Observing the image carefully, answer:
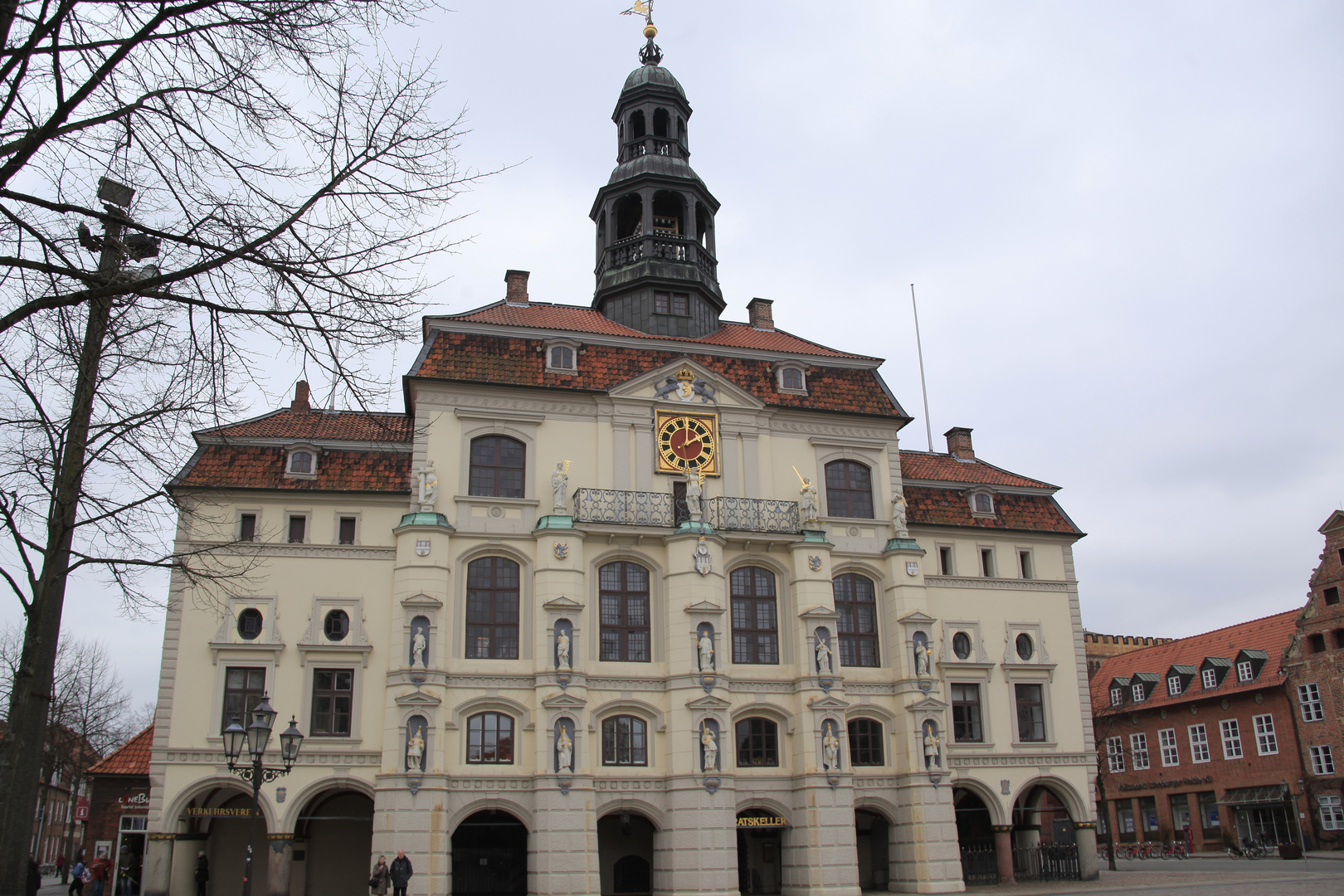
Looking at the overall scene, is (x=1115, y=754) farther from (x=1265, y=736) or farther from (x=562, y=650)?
(x=562, y=650)

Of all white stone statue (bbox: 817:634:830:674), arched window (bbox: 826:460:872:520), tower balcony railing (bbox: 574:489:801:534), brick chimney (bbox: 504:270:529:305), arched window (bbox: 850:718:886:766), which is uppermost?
brick chimney (bbox: 504:270:529:305)

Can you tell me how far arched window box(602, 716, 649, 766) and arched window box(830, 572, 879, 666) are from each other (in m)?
6.61

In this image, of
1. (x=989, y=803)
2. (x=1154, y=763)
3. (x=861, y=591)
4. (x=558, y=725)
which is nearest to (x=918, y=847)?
(x=989, y=803)

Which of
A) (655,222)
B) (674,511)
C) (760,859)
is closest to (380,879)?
(760,859)

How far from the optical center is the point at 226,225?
8.93m

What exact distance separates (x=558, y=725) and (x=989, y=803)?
45.7 feet

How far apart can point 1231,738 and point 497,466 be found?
39866 millimetres

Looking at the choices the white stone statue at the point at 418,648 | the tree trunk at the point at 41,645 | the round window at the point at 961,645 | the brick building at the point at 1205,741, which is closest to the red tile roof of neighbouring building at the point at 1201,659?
the brick building at the point at 1205,741

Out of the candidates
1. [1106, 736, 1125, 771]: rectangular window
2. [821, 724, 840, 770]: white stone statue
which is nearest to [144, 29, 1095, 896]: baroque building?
[821, 724, 840, 770]: white stone statue

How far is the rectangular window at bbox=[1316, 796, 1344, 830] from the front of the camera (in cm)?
4458

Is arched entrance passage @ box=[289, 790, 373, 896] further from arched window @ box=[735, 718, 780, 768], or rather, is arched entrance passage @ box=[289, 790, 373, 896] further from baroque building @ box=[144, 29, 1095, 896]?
arched window @ box=[735, 718, 780, 768]

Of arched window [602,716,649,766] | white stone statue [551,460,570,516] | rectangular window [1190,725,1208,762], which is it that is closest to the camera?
arched window [602,716,649,766]

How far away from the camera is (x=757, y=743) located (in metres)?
30.0

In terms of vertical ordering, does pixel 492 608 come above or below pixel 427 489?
below
